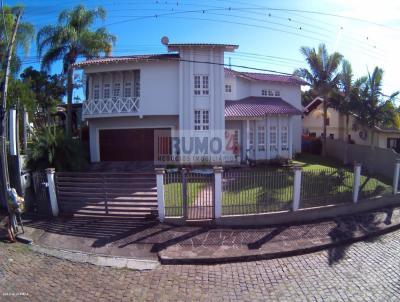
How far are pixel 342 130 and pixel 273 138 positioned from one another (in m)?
10.3

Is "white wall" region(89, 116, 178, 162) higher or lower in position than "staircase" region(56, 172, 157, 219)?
higher

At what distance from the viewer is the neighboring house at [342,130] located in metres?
21.6

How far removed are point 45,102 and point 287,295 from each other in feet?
76.3

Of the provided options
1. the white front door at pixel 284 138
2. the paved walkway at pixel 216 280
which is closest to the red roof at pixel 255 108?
the white front door at pixel 284 138

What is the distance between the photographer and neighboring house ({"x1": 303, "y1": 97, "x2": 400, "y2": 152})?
70.8ft

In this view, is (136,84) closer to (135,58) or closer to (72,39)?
(135,58)

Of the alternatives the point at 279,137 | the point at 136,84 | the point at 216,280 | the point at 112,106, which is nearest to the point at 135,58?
the point at 136,84

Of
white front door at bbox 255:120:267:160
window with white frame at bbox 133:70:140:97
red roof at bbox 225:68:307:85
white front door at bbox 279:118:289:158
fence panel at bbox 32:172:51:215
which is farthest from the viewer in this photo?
red roof at bbox 225:68:307:85

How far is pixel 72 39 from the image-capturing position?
18516 millimetres

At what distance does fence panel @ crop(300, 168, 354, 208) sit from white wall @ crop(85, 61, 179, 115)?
9.24m

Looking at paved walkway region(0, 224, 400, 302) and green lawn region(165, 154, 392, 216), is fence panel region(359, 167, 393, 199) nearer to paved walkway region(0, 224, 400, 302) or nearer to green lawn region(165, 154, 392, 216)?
green lawn region(165, 154, 392, 216)

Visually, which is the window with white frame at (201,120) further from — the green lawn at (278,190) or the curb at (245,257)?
the curb at (245,257)

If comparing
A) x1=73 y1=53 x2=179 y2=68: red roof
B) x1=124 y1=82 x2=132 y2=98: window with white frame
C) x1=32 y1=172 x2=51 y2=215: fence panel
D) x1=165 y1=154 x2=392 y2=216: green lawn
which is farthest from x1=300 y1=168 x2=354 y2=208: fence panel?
x1=124 y1=82 x2=132 y2=98: window with white frame

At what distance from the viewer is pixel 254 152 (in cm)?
1728
